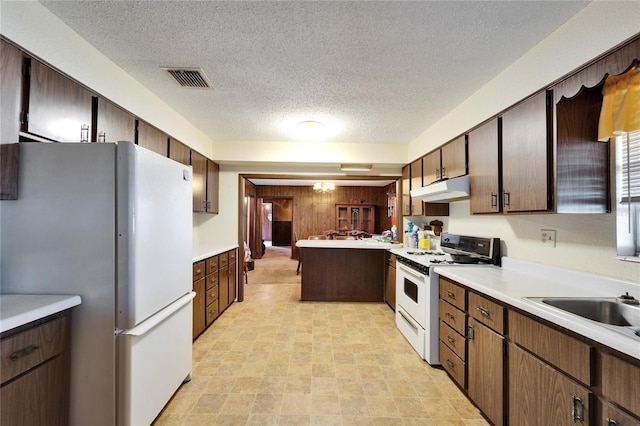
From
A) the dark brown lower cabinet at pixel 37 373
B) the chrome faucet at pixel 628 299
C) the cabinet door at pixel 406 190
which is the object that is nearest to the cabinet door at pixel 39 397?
the dark brown lower cabinet at pixel 37 373

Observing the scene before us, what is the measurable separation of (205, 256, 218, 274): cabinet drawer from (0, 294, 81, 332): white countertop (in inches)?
62.3

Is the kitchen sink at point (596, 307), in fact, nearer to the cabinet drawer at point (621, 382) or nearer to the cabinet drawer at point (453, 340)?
the cabinet drawer at point (621, 382)

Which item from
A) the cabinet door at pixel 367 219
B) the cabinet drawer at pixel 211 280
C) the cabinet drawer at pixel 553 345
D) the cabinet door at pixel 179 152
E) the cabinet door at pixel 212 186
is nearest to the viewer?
the cabinet drawer at pixel 553 345

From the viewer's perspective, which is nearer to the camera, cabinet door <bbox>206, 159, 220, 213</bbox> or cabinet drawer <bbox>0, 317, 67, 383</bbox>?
cabinet drawer <bbox>0, 317, 67, 383</bbox>

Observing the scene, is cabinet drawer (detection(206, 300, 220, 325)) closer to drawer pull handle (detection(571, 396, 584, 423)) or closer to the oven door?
the oven door

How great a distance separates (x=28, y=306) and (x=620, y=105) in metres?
3.00

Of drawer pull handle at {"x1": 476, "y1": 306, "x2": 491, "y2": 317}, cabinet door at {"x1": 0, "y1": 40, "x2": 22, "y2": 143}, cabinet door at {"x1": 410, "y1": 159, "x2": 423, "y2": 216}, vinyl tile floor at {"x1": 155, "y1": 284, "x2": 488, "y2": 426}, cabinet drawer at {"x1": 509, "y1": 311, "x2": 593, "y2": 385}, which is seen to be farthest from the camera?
cabinet door at {"x1": 410, "y1": 159, "x2": 423, "y2": 216}

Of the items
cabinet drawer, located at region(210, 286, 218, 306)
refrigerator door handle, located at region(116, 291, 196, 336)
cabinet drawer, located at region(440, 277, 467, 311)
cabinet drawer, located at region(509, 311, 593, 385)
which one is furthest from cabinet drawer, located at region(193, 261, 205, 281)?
cabinet drawer, located at region(509, 311, 593, 385)

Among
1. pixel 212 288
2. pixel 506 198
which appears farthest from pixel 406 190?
pixel 212 288

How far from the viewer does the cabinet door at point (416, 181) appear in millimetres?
3482

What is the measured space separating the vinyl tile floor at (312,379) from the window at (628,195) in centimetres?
132

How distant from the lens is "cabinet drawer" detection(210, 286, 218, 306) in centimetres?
294

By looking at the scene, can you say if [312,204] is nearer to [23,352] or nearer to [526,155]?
[526,155]

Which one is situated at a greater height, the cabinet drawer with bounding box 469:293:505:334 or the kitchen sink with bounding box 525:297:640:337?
the kitchen sink with bounding box 525:297:640:337
